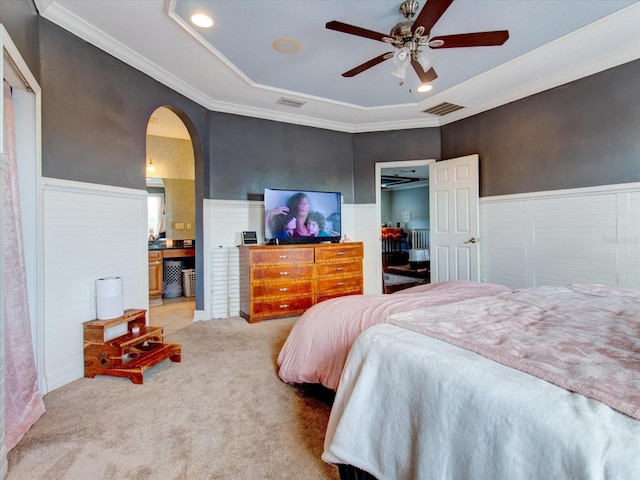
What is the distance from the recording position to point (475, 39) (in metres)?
2.25

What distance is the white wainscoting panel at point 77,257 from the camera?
7.42ft

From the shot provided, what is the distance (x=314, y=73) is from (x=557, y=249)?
3.21 metres

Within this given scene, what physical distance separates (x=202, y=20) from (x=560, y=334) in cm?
301

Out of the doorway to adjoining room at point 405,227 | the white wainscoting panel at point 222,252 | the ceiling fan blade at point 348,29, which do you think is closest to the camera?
the ceiling fan blade at point 348,29

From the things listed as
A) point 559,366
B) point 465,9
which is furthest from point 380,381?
point 465,9

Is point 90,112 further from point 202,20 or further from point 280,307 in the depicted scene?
point 280,307

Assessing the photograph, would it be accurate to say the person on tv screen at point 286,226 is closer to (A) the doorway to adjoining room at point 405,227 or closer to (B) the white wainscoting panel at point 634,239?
(A) the doorway to adjoining room at point 405,227

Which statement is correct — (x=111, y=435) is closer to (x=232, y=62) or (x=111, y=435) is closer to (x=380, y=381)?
(x=380, y=381)

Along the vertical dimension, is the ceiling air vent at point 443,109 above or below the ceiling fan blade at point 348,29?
above

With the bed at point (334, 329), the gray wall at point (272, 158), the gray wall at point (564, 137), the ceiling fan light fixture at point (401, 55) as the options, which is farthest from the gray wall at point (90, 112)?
the gray wall at point (564, 137)

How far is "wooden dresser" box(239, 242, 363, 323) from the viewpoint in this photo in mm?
3795

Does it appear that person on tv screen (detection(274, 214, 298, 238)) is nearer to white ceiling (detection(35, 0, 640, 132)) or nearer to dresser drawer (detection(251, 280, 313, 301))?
dresser drawer (detection(251, 280, 313, 301))

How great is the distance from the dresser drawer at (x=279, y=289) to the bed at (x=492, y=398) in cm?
261

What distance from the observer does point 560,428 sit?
711 millimetres
